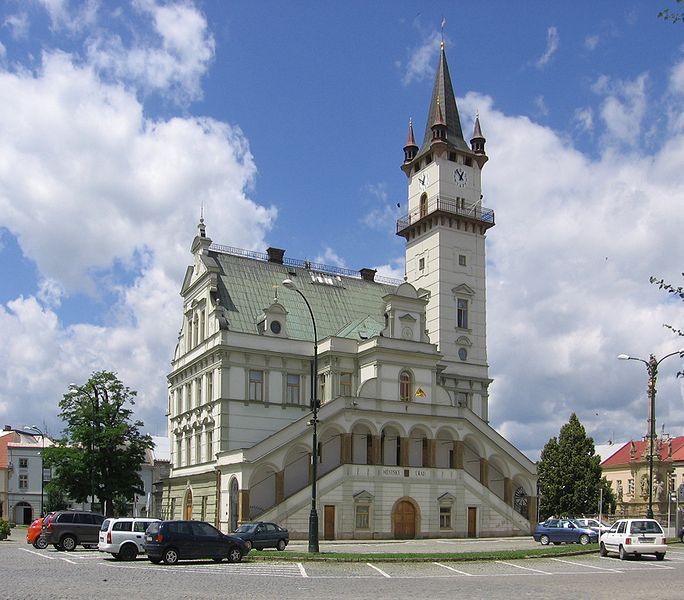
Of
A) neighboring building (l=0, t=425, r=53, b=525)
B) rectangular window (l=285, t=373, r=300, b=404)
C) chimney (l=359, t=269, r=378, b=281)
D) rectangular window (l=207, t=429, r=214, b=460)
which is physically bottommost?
neighboring building (l=0, t=425, r=53, b=525)

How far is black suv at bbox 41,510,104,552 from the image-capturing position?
3869cm

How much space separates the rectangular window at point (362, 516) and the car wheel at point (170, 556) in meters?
22.5

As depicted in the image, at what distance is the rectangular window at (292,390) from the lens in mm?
56625

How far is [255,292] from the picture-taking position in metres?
59.5

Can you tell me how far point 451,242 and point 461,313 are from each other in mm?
5233

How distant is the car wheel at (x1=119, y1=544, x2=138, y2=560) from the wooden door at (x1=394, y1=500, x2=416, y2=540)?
917 inches

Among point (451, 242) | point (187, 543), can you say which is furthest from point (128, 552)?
point (451, 242)

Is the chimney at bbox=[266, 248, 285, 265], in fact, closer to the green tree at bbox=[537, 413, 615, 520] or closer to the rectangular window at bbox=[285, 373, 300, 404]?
the rectangular window at bbox=[285, 373, 300, 404]

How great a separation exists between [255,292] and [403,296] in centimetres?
984

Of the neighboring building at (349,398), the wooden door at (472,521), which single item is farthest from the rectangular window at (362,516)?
the wooden door at (472,521)

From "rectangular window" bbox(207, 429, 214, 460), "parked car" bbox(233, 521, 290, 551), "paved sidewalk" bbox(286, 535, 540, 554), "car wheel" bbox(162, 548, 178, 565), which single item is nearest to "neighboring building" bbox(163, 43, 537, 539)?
"rectangular window" bbox(207, 429, 214, 460)

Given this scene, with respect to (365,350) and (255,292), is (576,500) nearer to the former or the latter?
(365,350)

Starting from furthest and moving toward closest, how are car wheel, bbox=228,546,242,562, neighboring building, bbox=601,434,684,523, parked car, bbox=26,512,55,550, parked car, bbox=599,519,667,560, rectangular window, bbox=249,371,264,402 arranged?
neighboring building, bbox=601,434,684,523
rectangular window, bbox=249,371,264,402
parked car, bbox=26,512,55,550
parked car, bbox=599,519,667,560
car wheel, bbox=228,546,242,562

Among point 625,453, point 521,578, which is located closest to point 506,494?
point 521,578
